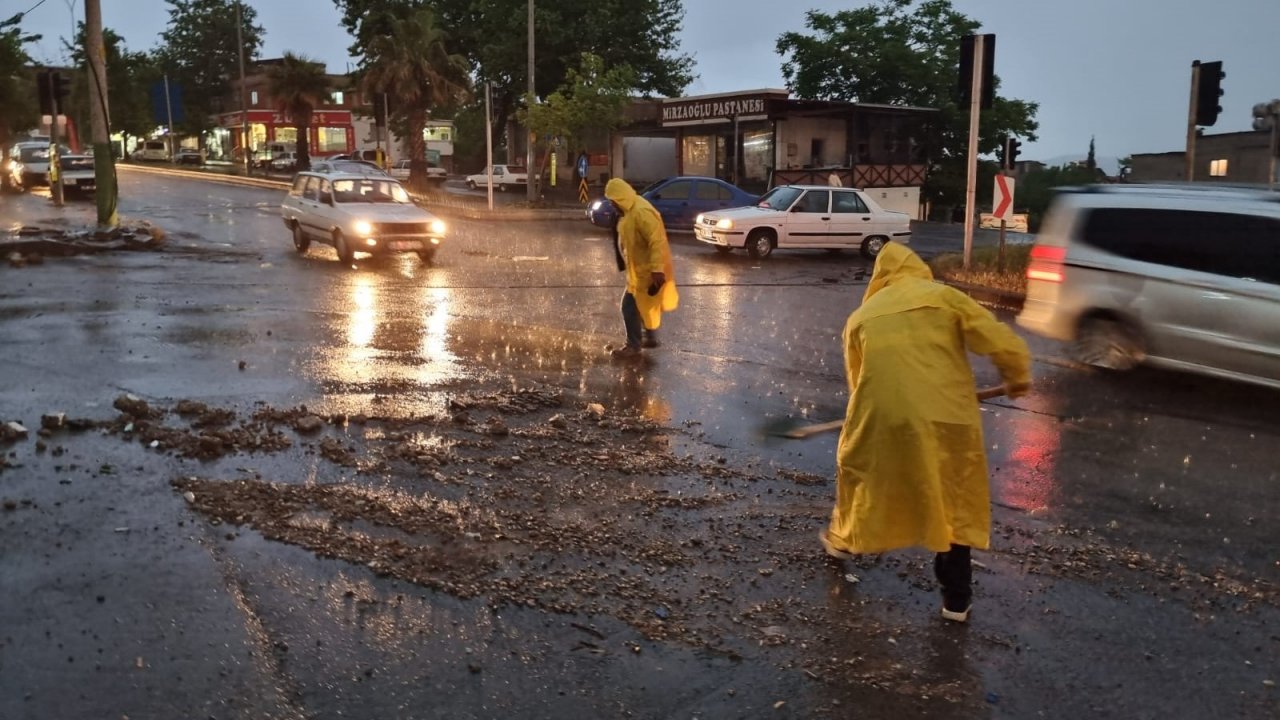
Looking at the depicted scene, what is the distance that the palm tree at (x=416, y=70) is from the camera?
41.4 m

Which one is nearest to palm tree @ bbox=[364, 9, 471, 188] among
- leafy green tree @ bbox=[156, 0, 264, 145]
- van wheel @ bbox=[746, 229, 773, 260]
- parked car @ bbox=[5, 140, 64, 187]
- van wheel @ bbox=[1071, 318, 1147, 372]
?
parked car @ bbox=[5, 140, 64, 187]

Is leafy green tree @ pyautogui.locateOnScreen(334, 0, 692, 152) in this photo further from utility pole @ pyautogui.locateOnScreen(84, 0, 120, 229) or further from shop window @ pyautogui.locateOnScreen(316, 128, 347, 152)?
shop window @ pyautogui.locateOnScreen(316, 128, 347, 152)

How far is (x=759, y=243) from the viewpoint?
70.5ft

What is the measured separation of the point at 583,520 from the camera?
573cm

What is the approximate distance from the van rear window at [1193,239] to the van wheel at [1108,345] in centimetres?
68

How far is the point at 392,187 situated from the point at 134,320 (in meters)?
8.17

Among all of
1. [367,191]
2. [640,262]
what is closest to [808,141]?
[367,191]

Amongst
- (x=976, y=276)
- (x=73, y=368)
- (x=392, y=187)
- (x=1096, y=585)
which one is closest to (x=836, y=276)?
(x=976, y=276)

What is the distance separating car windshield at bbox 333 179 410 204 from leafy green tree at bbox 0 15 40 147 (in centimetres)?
2208

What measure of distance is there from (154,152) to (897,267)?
277 ft

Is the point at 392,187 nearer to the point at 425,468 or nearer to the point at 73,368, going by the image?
Answer: the point at 73,368

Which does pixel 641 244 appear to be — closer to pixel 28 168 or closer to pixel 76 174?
pixel 76 174

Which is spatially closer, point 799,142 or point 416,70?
point 799,142

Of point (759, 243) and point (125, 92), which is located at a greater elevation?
point (125, 92)
